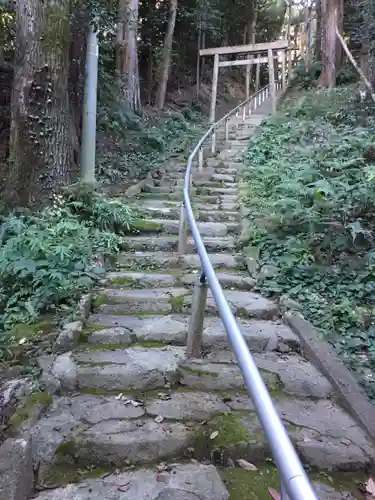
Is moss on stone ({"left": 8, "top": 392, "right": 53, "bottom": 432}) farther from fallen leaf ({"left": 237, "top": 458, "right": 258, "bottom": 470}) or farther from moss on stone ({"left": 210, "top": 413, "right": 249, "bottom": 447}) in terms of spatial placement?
fallen leaf ({"left": 237, "top": 458, "right": 258, "bottom": 470})

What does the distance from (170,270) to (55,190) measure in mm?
1814

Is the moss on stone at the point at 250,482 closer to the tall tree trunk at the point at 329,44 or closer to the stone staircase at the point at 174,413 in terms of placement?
the stone staircase at the point at 174,413

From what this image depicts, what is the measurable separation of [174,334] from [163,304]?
514 mm

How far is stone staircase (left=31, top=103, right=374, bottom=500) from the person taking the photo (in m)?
1.99

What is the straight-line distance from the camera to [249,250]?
4.64 meters

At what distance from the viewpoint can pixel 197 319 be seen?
2740 millimetres

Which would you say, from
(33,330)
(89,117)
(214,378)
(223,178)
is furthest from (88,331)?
(223,178)

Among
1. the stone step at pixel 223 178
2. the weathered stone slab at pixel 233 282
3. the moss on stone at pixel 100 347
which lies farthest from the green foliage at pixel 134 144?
the moss on stone at pixel 100 347

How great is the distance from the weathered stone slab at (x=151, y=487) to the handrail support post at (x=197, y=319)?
2.96 feet

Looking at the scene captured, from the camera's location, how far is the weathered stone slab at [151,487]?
1866mm

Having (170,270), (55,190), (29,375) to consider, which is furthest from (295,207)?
(29,375)

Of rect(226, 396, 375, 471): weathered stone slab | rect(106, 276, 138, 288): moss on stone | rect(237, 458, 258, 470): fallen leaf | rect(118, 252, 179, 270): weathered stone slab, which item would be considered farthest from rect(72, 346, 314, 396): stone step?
rect(118, 252, 179, 270): weathered stone slab

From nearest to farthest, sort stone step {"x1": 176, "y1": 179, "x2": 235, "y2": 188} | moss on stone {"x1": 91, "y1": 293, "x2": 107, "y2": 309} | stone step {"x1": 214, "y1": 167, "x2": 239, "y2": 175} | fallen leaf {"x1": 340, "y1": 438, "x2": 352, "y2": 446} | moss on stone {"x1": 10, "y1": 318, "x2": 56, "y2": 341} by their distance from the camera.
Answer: fallen leaf {"x1": 340, "y1": 438, "x2": 352, "y2": 446}, moss on stone {"x1": 10, "y1": 318, "x2": 56, "y2": 341}, moss on stone {"x1": 91, "y1": 293, "x2": 107, "y2": 309}, stone step {"x1": 176, "y1": 179, "x2": 235, "y2": 188}, stone step {"x1": 214, "y1": 167, "x2": 239, "y2": 175}

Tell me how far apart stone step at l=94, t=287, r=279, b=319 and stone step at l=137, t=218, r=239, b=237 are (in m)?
1.74
